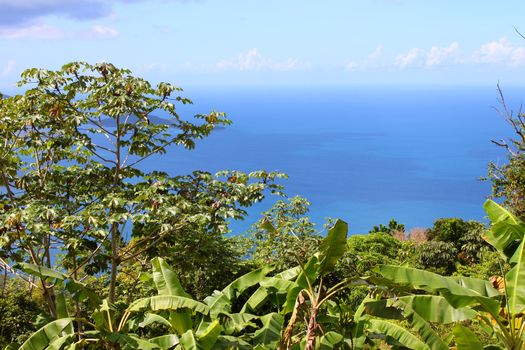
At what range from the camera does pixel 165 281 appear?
599cm

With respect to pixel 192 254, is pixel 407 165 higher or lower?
lower

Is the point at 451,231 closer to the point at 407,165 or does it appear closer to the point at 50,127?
the point at 50,127

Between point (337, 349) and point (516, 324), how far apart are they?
2107mm

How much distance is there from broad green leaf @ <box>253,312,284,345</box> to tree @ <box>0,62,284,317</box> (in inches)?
67.7

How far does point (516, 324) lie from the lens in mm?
6066

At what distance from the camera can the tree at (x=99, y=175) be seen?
286 inches

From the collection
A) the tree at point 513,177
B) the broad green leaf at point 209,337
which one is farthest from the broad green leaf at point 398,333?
the tree at point 513,177

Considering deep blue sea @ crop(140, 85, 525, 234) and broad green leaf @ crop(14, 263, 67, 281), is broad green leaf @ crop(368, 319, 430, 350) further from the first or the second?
deep blue sea @ crop(140, 85, 525, 234)

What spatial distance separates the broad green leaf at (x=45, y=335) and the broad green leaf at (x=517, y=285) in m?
4.47

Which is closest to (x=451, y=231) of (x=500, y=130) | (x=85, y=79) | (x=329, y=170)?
(x=85, y=79)

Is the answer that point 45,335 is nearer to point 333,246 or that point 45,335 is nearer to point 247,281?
point 247,281

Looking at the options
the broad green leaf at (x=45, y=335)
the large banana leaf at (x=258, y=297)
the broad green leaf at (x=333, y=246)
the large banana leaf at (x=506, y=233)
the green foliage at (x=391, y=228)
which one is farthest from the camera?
the green foliage at (x=391, y=228)

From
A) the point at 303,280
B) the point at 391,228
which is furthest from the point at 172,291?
the point at 391,228

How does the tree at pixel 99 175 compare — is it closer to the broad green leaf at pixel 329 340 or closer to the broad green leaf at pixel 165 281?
the broad green leaf at pixel 165 281
